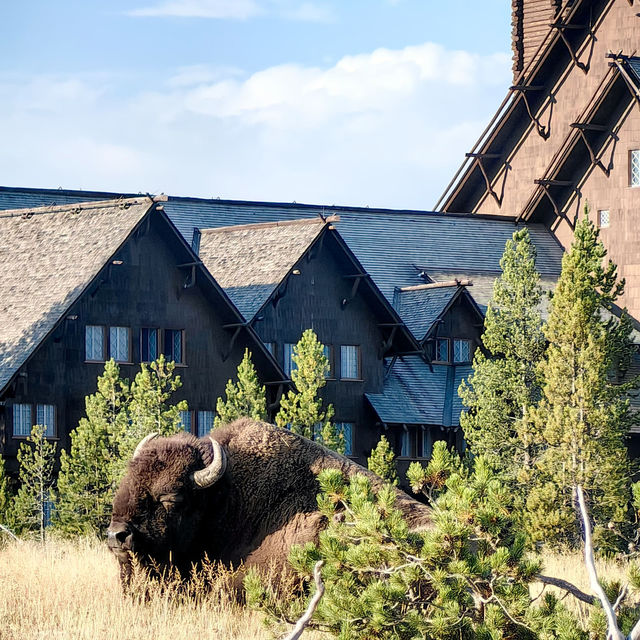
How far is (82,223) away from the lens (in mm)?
42062

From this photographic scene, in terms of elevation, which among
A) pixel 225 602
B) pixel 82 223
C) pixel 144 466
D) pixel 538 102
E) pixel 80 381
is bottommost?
pixel 225 602

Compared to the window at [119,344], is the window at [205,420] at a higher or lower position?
lower

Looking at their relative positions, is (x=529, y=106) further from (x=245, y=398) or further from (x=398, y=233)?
(x=245, y=398)

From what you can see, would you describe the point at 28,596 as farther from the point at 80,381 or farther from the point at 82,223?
the point at 82,223

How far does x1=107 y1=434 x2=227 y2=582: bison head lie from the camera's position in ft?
56.9

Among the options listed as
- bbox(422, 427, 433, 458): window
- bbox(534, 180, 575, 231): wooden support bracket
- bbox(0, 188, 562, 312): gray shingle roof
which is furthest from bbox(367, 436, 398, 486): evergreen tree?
bbox(534, 180, 575, 231): wooden support bracket

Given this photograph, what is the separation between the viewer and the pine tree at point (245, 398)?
125 ft

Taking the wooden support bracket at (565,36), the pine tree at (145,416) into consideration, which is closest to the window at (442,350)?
the wooden support bracket at (565,36)

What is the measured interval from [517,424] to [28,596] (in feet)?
70.7

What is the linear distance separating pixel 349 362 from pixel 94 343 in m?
8.90

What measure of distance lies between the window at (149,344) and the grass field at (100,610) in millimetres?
21516

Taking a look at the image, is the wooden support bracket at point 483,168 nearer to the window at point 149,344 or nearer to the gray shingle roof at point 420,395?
the gray shingle roof at point 420,395

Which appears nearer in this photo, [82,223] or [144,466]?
[144,466]

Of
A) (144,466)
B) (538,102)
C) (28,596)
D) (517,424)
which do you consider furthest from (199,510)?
(538,102)
